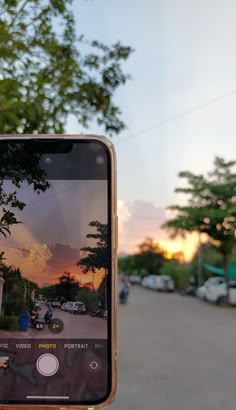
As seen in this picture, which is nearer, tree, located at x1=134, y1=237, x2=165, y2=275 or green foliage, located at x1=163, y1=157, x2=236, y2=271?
green foliage, located at x1=163, y1=157, x2=236, y2=271

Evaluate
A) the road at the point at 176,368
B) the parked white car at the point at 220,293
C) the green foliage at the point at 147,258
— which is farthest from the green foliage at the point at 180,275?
the green foliage at the point at 147,258

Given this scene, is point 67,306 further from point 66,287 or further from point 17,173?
point 17,173

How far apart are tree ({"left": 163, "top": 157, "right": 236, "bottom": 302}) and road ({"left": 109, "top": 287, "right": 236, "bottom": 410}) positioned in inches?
318

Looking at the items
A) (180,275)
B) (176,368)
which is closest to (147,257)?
(180,275)

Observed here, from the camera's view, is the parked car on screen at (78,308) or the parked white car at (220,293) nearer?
the parked car on screen at (78,308)

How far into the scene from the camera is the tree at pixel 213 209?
19859 mm

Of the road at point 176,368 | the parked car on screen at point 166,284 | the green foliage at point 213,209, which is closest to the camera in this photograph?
the road at point 176,368

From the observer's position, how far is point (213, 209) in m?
20.2

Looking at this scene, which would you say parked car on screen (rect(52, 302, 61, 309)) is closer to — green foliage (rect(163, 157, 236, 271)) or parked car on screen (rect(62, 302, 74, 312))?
parked car on screen (rect(62, 302, 74, 312))

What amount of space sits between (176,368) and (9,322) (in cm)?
584

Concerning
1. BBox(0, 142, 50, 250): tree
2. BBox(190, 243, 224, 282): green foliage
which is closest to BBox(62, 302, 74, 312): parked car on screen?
BBox(0, 142, 50, 250): tree

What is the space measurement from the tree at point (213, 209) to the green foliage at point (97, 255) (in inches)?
722

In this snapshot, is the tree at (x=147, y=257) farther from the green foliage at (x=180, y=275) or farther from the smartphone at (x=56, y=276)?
the smartphone at (x=56, y=276)

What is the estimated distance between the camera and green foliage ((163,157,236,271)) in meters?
19.8
